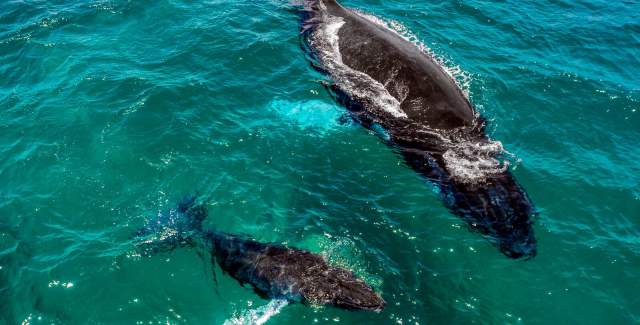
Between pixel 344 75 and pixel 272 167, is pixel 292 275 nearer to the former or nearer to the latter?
pixel 272 167

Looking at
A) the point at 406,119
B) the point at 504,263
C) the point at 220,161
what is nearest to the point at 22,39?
the point at 220,161

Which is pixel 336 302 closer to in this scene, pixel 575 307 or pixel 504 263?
pixel 504 263

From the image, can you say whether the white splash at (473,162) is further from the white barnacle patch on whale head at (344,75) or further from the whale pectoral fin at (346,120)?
the whale pectoral fin at (346,120)

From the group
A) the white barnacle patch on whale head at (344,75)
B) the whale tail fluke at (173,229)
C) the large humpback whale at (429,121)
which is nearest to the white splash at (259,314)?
the whale tail fluke at (173,229)

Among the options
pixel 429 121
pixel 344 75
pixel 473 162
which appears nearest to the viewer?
pixel 473 162

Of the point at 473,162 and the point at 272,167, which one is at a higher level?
the point at 473,162

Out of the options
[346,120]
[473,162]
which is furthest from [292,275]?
[346,120]

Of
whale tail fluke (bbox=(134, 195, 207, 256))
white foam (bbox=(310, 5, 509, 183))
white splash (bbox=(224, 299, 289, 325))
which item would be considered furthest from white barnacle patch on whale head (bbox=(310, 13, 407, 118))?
white splash (bbox=(224, 299, 289, 325))
